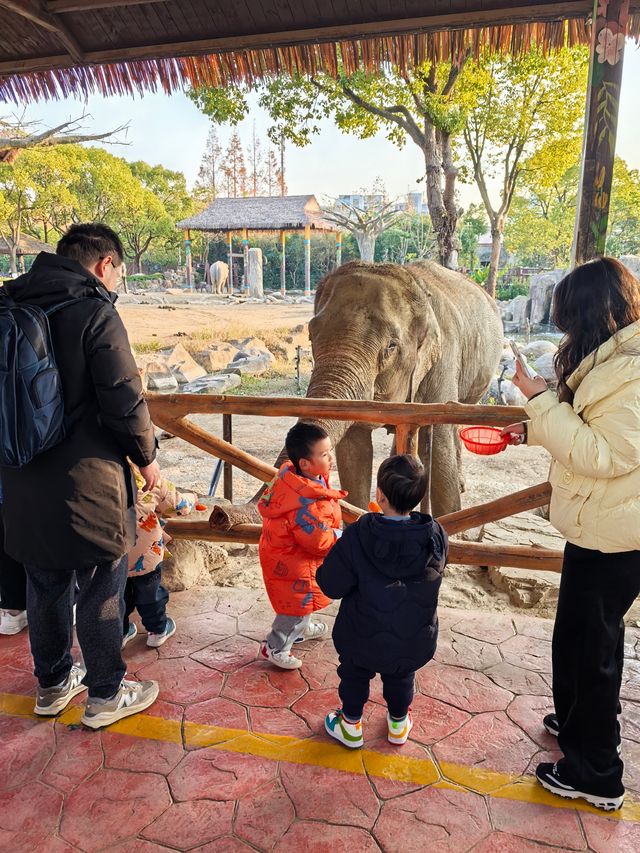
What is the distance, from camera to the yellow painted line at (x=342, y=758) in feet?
7.39

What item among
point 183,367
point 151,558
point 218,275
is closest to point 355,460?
point 151,558

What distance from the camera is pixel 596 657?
7.03 feet

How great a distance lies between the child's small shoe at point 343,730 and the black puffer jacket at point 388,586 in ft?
1.12

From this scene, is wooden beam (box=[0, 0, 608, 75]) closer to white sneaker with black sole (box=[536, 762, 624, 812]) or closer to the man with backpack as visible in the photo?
the man with backpack

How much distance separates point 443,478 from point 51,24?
4511 mm

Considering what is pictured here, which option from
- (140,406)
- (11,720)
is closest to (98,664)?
(11,720)

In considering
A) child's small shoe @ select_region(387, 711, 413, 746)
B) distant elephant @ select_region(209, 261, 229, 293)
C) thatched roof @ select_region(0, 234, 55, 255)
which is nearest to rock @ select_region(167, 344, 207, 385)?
child's small shoe @ select_region(387, 711, 413, 746)

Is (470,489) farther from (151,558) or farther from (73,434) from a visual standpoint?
(73,434)

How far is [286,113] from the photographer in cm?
1519

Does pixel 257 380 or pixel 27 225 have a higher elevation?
pixel 27 225

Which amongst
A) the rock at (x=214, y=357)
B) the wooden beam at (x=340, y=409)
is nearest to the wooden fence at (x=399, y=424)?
the wooden beam at (x=340, y=409)

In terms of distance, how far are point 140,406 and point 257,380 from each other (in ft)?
52.8

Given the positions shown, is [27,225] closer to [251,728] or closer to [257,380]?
[257,380]

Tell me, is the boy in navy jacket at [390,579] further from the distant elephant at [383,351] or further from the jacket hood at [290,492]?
the distant elephant at [383,351]
